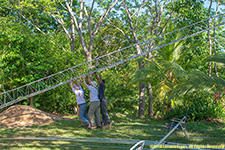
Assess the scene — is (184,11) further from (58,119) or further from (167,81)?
(58,119)

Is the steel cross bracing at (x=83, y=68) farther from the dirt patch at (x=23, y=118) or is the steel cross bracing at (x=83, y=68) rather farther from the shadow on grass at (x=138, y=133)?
the shadow on grass at (x=138, y=133)

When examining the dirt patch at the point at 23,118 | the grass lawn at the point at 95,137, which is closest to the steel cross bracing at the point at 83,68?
the dirt patch at the point at 23,118

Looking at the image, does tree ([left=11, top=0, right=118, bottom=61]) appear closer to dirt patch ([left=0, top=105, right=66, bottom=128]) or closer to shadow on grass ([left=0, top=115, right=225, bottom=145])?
dirt patch ([left=0, top=105, right=66, bottom=128])

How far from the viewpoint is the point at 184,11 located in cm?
1333

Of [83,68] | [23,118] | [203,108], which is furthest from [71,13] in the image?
[203,108]

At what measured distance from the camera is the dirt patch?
29.7ft

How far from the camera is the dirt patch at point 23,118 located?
905cm

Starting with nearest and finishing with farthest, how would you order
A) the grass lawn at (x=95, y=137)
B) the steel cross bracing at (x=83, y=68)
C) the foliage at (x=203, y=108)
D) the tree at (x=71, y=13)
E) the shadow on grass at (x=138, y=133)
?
the grass lawn at (x=95, y=137) < the shadow on grass at (x=138, y=133) < the steel cross bracing at (x=83, y=68) < the foliage at (x=203, y=108) < the tree at (x=71, y=13)

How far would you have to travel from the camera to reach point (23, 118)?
9375 mm

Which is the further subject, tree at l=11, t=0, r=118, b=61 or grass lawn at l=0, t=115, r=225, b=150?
tree at l=11, t=0, r=118, b=61

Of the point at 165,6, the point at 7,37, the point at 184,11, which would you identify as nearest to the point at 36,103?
the point at 7,37

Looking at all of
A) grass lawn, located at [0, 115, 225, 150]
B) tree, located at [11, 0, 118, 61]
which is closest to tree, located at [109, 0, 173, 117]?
tree, located at [11, 0, 118, 61]

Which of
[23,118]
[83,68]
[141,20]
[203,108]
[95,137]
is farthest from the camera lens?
[141,20]

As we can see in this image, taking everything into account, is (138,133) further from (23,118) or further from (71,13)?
(71,13)
